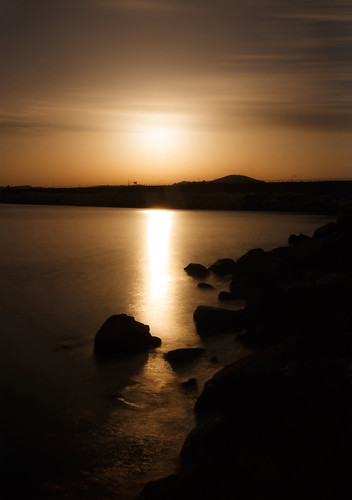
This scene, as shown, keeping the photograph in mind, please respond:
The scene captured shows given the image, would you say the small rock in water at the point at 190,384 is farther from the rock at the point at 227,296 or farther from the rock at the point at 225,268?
the rock at the point at 225,268

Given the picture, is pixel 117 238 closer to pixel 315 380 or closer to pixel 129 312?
pixel 129 312

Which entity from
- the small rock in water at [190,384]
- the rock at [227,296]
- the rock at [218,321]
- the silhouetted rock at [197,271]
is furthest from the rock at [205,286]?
the small rock in water at [190,384]

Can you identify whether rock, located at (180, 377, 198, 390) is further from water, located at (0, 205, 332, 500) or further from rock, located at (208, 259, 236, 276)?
rock, located at (208, 259, 236, 276)

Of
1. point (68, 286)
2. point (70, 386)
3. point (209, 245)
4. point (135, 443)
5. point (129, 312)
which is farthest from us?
point (209, 245)

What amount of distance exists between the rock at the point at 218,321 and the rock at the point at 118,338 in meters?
1.94

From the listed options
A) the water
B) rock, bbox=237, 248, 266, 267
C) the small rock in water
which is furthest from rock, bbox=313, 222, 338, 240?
the small rock in water

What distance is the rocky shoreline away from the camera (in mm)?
4594

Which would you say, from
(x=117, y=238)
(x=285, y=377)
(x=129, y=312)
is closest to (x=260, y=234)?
(x=117, y=238)

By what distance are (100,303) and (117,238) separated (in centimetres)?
2750

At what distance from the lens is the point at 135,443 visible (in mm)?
6605

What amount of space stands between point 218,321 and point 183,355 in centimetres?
196

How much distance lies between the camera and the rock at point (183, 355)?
988cm

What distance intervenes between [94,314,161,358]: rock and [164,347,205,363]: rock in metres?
0.70

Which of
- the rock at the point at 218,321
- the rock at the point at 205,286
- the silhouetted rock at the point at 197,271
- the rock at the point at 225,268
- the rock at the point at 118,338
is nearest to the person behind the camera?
the rock at the point at 118,338
